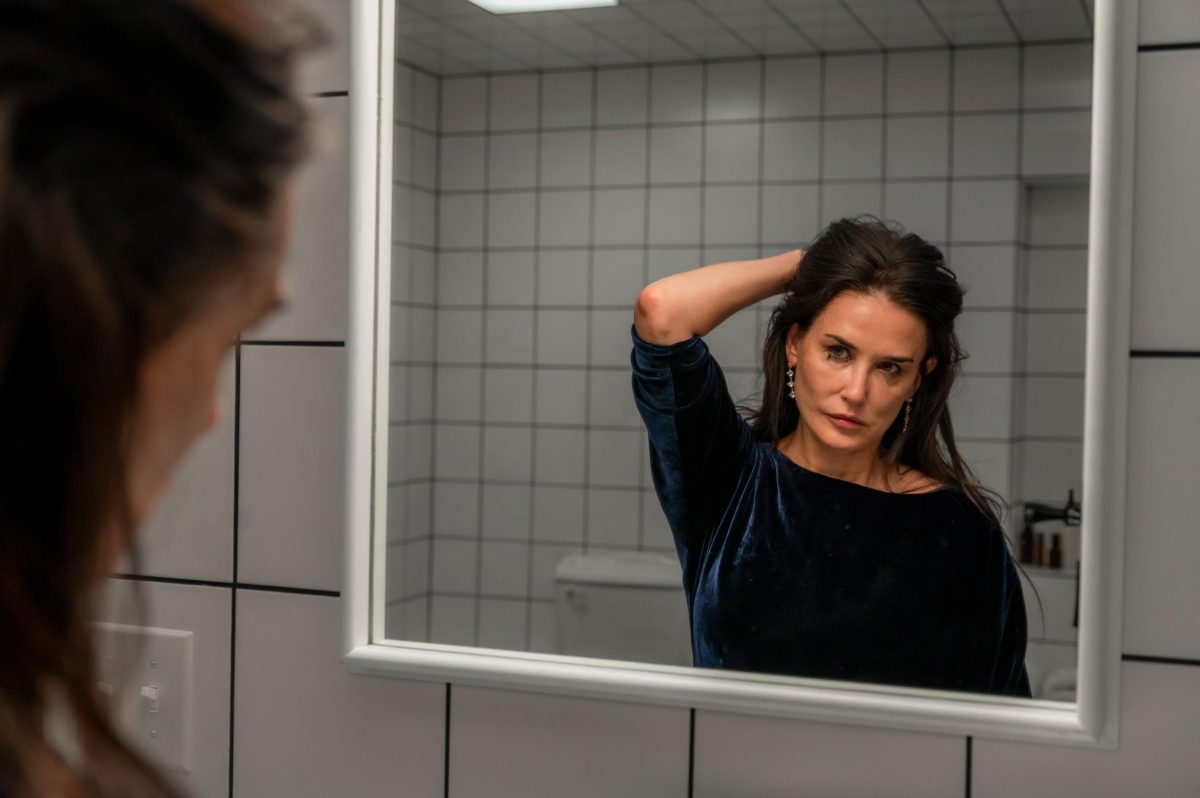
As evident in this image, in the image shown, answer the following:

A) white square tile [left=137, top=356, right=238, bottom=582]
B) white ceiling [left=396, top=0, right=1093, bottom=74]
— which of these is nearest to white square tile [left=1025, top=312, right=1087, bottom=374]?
white ceiling [left=396, top=0, right=1093, bottom=74]

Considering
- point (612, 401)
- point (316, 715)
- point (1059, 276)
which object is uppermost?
point (1059, 276)

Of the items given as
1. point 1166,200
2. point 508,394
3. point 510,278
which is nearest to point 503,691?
point 508,394

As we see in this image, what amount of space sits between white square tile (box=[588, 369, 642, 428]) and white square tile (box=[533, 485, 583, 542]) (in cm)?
7

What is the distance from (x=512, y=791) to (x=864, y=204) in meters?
0.60

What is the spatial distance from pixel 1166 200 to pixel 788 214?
282mm

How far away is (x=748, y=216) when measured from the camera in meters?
0.93

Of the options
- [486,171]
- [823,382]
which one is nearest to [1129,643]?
[823,382]

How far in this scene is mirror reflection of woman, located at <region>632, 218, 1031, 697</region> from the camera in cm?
89

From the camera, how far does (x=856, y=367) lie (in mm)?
900

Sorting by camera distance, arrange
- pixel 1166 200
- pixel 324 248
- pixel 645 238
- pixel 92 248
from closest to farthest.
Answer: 1. pixel 92 248
2. pixel 1166 200
3. pixel 645 238
4. pixel 324 248

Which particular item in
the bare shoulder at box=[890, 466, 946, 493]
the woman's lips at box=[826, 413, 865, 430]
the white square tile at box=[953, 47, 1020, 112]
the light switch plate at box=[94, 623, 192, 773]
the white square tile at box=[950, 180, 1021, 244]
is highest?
the white square tile at box=[953, 47, 1020, 112]

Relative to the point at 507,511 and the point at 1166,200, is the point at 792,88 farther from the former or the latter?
the point at 507,511

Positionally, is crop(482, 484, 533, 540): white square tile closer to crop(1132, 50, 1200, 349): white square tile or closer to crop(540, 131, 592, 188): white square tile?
crop(540, 131, 592, 188): white square tile

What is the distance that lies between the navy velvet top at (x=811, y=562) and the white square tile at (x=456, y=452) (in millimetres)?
165
